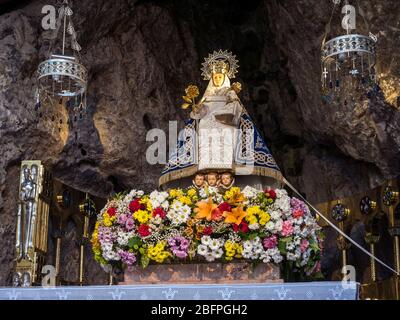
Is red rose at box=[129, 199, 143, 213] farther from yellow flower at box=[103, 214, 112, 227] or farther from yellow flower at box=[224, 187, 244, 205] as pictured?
yellow flower at box=[224, 187, 244, 205]

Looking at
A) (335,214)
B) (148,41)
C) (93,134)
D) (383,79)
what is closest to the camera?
(383,79)

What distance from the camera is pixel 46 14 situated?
34.3ft

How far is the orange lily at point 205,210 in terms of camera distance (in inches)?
265

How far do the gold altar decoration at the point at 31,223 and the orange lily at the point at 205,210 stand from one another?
9.98 ft

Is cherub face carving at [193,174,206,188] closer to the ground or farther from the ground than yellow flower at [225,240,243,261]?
farther from the ground

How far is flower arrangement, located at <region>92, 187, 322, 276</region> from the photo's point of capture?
665 centimetres

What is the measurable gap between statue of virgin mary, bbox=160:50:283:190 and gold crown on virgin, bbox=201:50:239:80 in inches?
8.2

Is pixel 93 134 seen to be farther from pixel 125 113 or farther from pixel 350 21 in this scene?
pixel 350 21

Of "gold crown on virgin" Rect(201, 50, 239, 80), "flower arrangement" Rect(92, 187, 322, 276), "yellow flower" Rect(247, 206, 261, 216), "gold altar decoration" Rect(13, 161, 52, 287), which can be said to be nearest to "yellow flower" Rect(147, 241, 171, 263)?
"flower arrangement" Rect(92, 187, 322, 276)

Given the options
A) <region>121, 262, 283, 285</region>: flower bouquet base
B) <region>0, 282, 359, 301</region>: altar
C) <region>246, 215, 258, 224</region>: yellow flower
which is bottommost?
<region>0, 282, 359, 301</region>: altar

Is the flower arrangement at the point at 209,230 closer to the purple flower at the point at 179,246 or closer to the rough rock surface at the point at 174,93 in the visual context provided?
the purple flower at the point at 179,246
